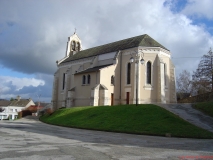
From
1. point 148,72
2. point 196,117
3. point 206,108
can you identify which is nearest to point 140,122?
point 196,117

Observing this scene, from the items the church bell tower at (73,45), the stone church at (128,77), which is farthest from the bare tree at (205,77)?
the church bell tower at (73,45)

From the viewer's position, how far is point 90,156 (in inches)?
297

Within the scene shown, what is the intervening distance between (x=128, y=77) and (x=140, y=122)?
17548 millimetres

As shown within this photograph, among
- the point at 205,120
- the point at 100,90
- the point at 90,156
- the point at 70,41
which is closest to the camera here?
the point at 90,156

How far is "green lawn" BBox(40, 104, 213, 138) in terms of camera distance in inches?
611

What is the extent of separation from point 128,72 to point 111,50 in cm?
670

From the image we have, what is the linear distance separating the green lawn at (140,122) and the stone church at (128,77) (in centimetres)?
836

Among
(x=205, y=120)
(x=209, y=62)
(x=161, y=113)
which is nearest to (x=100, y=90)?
(x=161, y=113)

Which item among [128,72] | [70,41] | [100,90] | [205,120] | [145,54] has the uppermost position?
[70,41]

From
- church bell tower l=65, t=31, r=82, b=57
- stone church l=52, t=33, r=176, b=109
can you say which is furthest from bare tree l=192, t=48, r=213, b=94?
church bell tower l=65, t=31, r=82, b=57

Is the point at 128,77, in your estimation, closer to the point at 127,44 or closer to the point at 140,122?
the point at 127,44

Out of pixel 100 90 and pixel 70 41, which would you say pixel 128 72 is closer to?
pixel 100 90

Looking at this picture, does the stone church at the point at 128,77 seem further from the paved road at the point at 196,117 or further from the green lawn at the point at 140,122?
the paved road at the point at 196,117

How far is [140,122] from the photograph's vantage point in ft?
62.7
